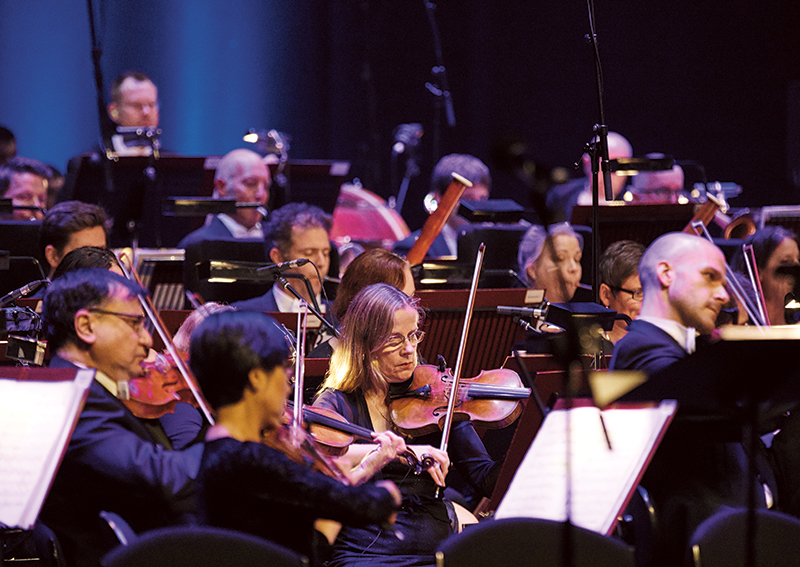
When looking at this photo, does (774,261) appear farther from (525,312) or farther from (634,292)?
(525,312)

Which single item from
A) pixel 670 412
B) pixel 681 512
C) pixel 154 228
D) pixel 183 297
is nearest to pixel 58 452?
pixel 670 412

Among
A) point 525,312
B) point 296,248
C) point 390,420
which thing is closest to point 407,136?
point 296,248

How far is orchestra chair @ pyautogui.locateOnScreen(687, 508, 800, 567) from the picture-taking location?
6.59 ft

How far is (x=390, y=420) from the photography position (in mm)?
2873

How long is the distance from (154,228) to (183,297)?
0.76 metres

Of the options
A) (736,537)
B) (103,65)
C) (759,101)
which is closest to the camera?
(736,537)

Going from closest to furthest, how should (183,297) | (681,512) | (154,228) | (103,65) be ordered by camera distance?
1. (681,512)
2. (183,297)
3. (154,228)
4. (103,65)

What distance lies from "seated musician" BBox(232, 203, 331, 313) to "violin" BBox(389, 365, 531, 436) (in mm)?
1081

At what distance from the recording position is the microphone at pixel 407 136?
704 cm

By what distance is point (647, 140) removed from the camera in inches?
275

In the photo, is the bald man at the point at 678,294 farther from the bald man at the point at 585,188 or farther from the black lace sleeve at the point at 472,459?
the bald man at the point at 585,188

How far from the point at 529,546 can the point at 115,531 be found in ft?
2.77

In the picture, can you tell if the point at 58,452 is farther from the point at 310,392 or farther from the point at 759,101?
the point at 759,101

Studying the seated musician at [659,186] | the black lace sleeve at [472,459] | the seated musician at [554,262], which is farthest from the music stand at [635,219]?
the black lace sleeve at [472,459]
